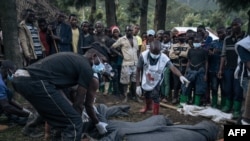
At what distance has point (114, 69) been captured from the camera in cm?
931

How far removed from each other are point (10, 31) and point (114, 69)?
2.75 meters

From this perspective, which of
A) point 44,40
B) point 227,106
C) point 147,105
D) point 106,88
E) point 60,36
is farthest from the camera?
point 106,88

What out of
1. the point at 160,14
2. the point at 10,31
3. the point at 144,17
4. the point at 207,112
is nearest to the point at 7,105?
the point at 10,31

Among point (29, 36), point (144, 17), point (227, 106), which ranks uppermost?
point (144, 17)

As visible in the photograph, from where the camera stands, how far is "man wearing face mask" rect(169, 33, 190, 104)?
8.95 metres

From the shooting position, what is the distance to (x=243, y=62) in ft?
19.3

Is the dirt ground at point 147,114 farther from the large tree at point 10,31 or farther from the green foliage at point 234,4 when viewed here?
the green foliage at point 234,4

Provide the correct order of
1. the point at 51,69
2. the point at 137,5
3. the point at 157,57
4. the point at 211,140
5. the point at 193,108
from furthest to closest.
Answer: the point at 137,5
the point at 193,108
the point at 157,57
the point at 211,140
the point at 51,69

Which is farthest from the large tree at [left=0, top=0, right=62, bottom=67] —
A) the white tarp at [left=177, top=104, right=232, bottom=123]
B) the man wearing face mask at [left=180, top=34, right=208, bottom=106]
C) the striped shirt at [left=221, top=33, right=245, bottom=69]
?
the striped shirt at [left=221, top=33, right=245, bottom=69]

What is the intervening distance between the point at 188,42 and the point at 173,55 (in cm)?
46

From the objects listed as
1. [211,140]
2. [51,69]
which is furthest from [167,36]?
[51,69]

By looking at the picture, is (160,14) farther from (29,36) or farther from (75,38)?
(29,36)

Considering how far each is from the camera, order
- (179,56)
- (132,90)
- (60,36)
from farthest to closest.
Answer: (132,90) < (179,56) < (60,36)

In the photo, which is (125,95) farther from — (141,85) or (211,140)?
(211,140)
